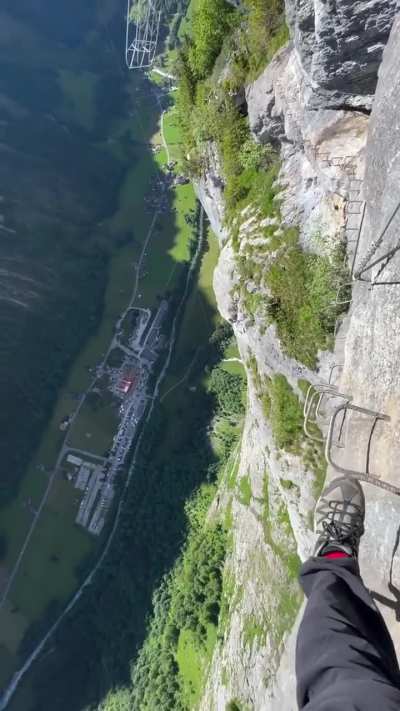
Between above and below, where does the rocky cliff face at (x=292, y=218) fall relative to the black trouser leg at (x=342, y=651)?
above

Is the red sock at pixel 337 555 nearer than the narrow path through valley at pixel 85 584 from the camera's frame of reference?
Yes

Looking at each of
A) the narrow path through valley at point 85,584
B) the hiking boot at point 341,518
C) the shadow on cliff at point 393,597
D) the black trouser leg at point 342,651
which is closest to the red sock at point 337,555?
the hiking boot at point 341,518

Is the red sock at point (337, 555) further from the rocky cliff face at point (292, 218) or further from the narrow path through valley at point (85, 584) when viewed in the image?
the narrow path through valley at point (85, 584)

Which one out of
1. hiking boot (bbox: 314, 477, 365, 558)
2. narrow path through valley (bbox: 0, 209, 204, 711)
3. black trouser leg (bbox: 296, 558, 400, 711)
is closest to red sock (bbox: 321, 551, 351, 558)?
hiking boot (bbox: 314, 477, 365, 558)

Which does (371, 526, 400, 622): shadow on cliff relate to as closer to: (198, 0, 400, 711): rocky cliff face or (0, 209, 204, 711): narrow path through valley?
(198, 0, 400, 711): rocky cliff face

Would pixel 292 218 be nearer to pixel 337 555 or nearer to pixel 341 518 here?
pixel 341 518

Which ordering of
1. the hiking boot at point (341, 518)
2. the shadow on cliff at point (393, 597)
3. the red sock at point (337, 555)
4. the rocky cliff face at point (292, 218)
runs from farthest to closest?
1. the rocky cliff face at point (292, 218)
2. the shadow on cliff at point (393, 597)
3. the hiking boot at point (341, 518)
4. the red sock at point (337, 555)

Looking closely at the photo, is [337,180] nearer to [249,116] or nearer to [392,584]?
[249,116]
